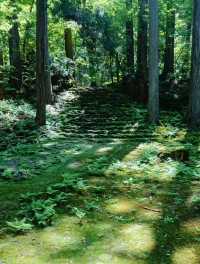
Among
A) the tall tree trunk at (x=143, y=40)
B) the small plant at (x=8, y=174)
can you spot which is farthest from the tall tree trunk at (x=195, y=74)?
the small plant at (x=8, y=174)

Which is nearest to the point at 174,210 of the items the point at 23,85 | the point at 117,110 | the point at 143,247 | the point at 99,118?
the point at 143,247

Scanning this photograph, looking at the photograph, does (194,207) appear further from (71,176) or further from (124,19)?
(124,19)

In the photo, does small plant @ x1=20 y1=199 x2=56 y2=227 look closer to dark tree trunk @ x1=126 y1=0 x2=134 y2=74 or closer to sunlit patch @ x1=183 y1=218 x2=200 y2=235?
sunlit patch @ x1=183 y1=218 x2=200 y2=235

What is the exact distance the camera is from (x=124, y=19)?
23.3 m

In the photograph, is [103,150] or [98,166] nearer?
[98,166]

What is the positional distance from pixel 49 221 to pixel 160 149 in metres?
5.95

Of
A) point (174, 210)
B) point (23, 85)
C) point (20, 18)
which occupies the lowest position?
point (174, 210)

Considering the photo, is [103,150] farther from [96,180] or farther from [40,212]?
[40,212]

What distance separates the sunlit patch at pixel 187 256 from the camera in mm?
4293

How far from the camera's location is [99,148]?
37.3ft

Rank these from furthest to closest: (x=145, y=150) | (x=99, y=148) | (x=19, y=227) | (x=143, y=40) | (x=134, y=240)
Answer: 1. (x=143, y=40)
2. (x=99, y=148)
3. (x=145, y=150)
4. (x=19, y=227)
5. (x=134, y=240)

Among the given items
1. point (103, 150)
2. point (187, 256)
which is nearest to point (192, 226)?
point (187, 256)

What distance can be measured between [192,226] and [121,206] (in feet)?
4.11

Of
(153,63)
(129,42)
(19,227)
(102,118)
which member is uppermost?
(129,42)
